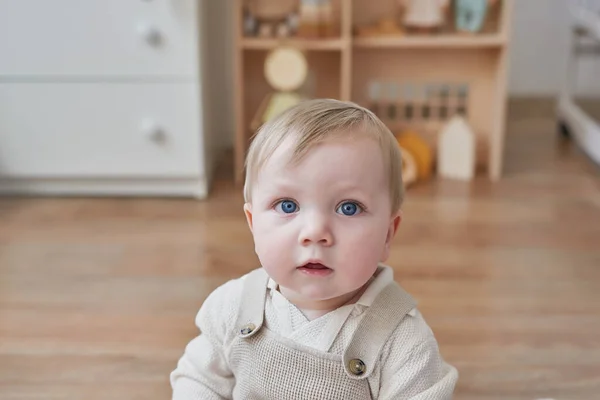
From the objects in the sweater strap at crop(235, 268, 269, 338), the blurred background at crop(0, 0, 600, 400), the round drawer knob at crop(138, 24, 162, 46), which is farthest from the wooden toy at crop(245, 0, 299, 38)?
the sweater strap at crop(235, 268, 269, 338)

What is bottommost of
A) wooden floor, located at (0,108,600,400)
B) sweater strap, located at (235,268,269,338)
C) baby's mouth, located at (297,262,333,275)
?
wooden floor, located at (0,108,600,400)

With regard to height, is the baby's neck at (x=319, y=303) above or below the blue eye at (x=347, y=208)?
below

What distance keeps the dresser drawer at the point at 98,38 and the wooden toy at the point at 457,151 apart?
25.8 inches

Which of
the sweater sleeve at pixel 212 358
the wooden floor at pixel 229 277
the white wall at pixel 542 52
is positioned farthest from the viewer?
the white wall at pixel 542 52

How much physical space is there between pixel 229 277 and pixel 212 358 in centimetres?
53

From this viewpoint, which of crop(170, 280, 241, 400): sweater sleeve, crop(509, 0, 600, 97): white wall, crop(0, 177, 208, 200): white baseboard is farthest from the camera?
crop(509, 0, 600, 97): white wall

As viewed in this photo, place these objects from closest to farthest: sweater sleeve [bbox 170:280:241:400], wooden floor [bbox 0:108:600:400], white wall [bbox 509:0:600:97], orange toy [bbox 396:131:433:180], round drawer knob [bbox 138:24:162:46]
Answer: sweater sleeve [bbox 170:280:241:400], wooden floor [bbox 0:108:600:400], round drawer knob [bbox 138:24:162:46], orange toy [bbox 396:131:433:180], white wall [bbox 509:0:600:97]

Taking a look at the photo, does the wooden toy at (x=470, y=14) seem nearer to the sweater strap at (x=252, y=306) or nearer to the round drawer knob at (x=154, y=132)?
the round drawer knob at (x=154, y=132)

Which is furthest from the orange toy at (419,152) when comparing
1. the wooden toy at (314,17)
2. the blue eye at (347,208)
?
the blue eye at (347,208)

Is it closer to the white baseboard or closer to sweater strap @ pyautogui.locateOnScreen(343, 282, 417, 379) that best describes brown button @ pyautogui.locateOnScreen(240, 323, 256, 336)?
sweater strap @ pyautogui.locateOnScreen(343, 282, 417, 379)

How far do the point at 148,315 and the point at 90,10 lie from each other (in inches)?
29.7

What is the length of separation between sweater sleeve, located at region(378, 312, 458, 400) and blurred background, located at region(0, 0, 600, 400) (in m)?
0.29

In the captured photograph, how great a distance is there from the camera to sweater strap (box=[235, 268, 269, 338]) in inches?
34.5

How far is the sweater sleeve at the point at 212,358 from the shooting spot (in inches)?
35.7
